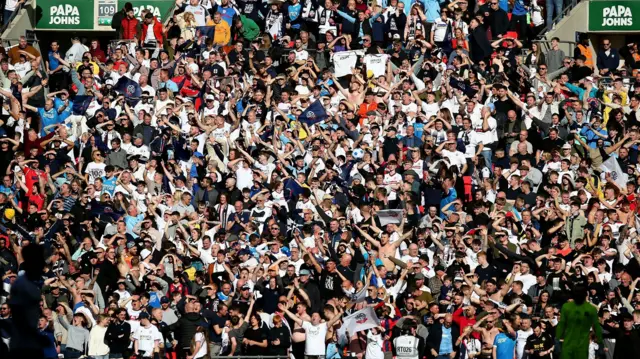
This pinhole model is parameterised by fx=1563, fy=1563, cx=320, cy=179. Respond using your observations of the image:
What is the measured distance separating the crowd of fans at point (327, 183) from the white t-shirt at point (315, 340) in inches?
1.4

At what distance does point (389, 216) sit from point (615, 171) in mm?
4664

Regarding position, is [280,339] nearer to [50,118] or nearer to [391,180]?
[391,180]

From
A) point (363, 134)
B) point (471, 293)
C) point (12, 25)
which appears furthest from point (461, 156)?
point (12, 25)

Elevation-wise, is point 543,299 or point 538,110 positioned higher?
point 538,110

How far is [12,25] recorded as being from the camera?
116ft

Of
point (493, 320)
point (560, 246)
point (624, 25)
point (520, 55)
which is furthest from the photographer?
point (624, 25)

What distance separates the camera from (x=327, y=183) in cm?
2705

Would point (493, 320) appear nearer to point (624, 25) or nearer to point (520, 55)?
Answer: point (520, 55)

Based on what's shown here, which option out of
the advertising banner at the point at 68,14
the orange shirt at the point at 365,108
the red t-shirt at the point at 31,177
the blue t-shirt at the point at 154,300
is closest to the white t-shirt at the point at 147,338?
the blue t-shirt at the point at 154,300

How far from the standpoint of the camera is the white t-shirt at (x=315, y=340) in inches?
915

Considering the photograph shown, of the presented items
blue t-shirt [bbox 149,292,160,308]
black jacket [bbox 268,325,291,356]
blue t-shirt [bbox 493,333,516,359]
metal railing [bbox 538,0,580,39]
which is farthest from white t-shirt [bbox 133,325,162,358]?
metal railing [bbox 538,0,580,39]

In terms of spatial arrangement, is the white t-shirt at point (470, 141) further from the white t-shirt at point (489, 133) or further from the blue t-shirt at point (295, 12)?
the blue t-shirt at point (295, 12)

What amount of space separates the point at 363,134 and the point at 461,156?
1.85 meters

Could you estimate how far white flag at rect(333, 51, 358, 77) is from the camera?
30.4 meters
